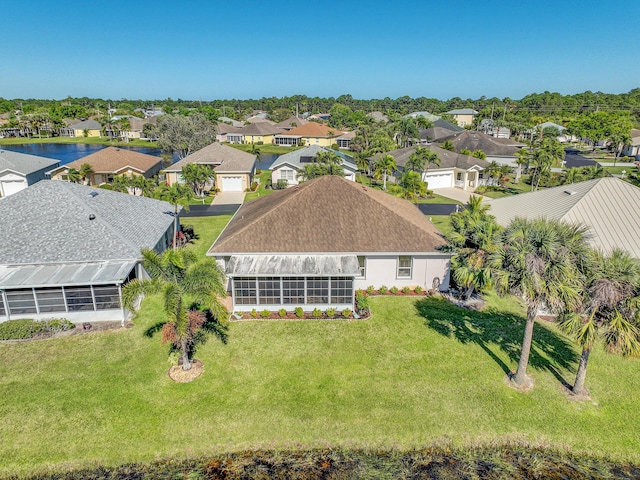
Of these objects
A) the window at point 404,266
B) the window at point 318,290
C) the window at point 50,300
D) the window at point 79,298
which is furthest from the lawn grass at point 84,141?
the window at point 404,266

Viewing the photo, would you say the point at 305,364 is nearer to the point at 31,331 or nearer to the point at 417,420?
the point at 417,420

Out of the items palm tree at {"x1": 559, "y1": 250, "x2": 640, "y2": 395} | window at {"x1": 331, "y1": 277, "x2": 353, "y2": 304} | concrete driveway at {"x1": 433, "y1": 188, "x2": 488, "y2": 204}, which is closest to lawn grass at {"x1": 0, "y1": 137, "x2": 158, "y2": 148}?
concrete driveway at {"x1": 433, "y1": 188, "x2": 488, "y2": 204}

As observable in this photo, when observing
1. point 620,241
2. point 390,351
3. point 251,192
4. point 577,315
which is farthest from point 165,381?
point 251,192

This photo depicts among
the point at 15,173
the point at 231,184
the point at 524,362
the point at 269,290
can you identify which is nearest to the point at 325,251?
the point at 269,290

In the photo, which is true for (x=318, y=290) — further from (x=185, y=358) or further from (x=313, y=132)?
(x=313, y=132)

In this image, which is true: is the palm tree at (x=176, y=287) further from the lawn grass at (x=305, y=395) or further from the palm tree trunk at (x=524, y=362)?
the palm tree trunk at (x=524, y=362)

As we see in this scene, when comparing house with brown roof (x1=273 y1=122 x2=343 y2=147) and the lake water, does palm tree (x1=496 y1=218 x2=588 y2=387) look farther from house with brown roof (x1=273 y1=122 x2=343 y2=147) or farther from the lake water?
house with brown roof (x1=273 y1=122 x2=343 y2=147)
